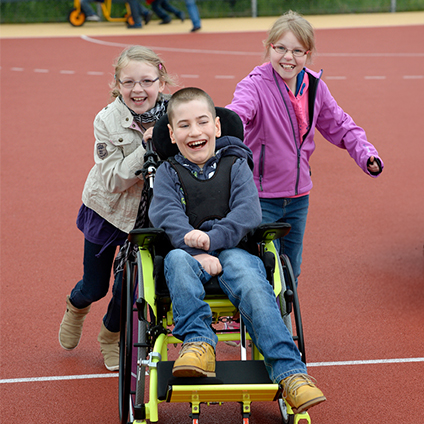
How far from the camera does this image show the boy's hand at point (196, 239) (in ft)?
9.23

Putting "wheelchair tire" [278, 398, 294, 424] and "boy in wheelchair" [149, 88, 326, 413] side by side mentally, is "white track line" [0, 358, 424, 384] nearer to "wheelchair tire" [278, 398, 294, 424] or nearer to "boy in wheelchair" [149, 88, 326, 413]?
"wheelchair tire" [278, 398, 294, 424]

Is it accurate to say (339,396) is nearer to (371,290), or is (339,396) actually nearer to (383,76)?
(371,290)

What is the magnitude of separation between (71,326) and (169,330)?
1.09 meters

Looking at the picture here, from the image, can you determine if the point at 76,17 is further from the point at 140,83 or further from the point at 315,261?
the point at 140,83

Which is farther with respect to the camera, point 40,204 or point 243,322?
point 40,204

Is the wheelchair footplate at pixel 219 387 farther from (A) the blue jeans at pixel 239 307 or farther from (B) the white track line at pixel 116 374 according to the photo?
(B) the white track line at pixel 116 374

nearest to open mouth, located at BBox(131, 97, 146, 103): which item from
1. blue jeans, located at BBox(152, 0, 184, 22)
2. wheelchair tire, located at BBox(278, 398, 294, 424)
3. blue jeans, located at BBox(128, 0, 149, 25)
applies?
wheelchair tire, located at BBox(278, 398, 294, 424)

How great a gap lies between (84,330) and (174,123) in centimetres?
184

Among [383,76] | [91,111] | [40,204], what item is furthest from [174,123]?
[383,76]

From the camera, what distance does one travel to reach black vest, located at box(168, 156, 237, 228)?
9.73ft

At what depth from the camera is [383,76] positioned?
11688 mm

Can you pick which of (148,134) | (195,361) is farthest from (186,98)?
(195,361)

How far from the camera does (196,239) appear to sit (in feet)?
9.23

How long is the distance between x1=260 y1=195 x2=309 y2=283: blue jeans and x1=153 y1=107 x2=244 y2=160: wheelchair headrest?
1.87ft
